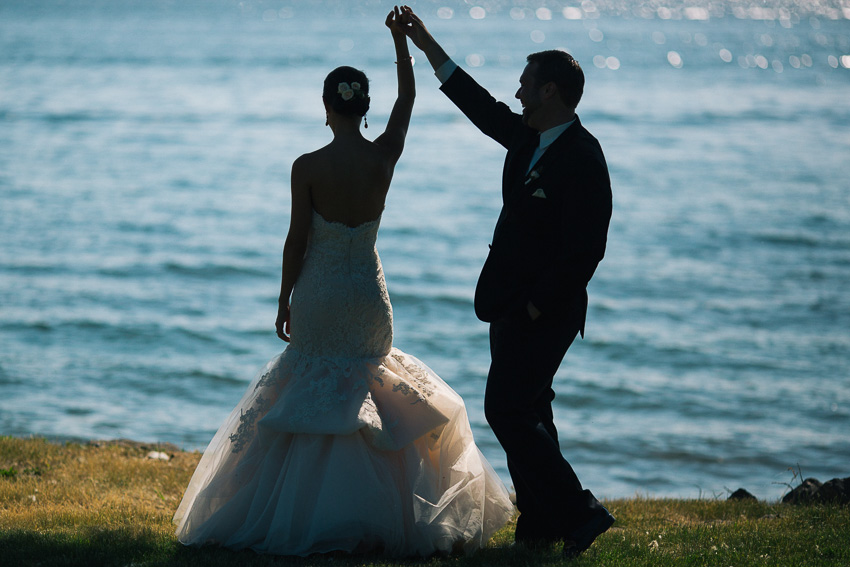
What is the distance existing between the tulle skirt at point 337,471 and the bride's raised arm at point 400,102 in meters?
1.09

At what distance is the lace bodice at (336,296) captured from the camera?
4602mm

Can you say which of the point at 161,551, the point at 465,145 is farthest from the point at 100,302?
the point at 465,145

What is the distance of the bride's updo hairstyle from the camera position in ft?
14.7

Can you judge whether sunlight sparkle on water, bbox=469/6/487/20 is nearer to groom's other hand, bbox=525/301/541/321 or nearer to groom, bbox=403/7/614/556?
groom, bbox=403/7/614/556

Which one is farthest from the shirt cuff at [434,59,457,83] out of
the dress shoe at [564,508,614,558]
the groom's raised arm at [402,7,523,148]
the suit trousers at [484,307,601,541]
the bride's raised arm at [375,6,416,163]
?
the dress shoe at [564,508,614,558]

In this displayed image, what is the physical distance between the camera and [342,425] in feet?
14.4

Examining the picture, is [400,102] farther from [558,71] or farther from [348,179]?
[558,71]

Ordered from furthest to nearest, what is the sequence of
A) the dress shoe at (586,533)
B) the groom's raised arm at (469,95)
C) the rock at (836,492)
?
the rock at (836,492), the groom's raised arm at (469,95), the dress shoe at (586,533)

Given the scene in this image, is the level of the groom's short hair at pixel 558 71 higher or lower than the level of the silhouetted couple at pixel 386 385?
higher

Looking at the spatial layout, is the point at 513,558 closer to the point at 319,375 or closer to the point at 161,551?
the point at 319,375

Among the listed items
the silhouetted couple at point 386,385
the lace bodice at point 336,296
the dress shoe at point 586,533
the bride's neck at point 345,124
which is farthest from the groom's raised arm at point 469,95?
the dress shoe at point 586,533

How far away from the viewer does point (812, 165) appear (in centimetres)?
2755

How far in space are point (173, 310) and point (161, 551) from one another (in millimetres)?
10326

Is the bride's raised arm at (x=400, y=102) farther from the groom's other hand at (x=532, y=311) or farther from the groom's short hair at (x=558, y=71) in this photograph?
the groom's other hand at (x=532, y=311)
